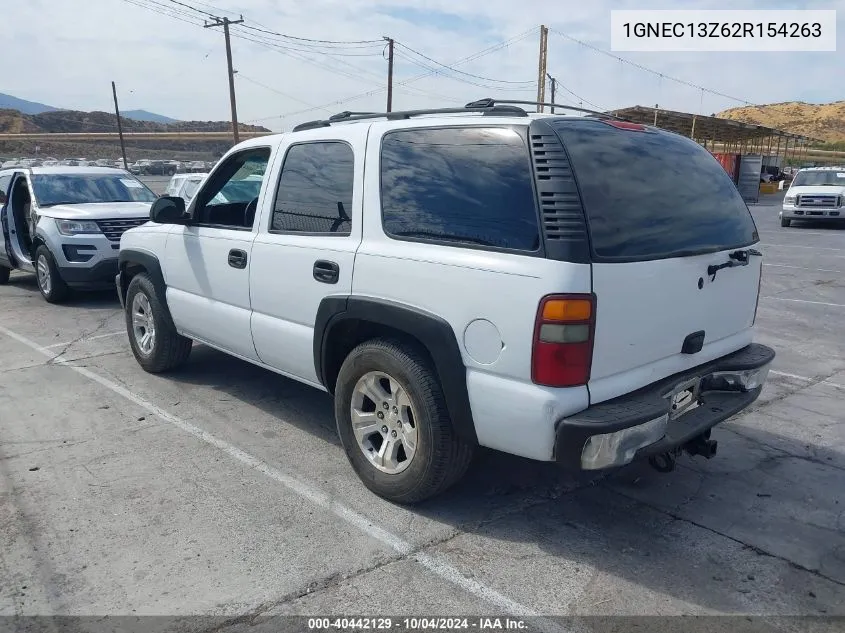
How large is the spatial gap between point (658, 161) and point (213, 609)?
2.88 metres

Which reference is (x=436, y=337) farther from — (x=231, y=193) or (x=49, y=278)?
(x=49, y=278)

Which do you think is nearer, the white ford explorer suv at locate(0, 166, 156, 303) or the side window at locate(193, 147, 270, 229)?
the side window at locate(193, 147, 270, 229)

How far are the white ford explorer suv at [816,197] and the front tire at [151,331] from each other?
64.8 feet

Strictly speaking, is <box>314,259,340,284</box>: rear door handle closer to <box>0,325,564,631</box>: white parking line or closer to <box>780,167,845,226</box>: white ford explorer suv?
<box>0,325,564,631</box>: white parking line

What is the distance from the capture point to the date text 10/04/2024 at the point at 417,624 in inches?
108

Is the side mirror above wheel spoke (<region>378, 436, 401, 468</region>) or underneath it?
above

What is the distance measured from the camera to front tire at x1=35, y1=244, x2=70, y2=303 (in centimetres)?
914

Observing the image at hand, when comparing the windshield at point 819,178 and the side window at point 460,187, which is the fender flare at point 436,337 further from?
the windshield at point 819,178

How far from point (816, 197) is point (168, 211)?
20.1 meters

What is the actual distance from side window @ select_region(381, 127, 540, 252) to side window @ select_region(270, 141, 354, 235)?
1.03ft

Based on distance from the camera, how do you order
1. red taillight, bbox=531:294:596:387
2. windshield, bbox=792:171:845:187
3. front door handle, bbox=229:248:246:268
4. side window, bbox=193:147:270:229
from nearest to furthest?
red taillight, bbox=531:294:596:387
front door handle, bbox=229:248:246:268
side window, bbox=193:147:270:229
windshield, bbox=792:171:845:187

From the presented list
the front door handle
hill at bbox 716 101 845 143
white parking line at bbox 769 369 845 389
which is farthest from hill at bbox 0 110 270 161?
white parking line at bbox 769 369 845 389

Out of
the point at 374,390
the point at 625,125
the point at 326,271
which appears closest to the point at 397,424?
the point at 374,390

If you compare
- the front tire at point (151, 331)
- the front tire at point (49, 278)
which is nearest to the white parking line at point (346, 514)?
the front tire at point (151, 331)
